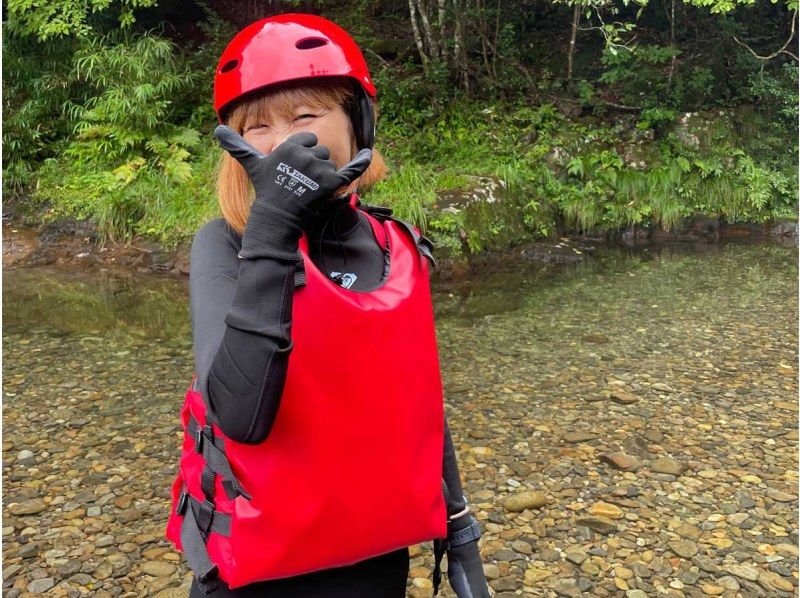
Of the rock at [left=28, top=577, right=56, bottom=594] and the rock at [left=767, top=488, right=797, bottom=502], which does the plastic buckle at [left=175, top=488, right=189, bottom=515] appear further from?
the rock at [left=767, top=488, right=797, bottom=502]

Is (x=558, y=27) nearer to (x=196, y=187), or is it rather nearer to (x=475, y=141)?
(x=475, y=141)

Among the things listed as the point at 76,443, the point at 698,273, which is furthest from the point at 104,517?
the point at 698,273

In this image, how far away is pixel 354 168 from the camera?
4.53 ft

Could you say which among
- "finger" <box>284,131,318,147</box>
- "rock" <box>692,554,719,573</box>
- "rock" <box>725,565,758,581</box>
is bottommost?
"rock" <box>725,565,758,581</box>

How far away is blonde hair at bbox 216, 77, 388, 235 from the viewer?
5.08ft

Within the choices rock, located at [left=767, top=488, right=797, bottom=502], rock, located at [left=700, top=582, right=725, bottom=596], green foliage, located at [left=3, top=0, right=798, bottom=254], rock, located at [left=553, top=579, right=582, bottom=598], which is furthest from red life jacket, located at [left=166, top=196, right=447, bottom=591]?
green foliage, located at [left=3, top=0, right=798, bottom=254]

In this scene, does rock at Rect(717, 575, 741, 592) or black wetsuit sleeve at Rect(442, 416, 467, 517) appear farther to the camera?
rock at Rect(717, 575, 741, 592)

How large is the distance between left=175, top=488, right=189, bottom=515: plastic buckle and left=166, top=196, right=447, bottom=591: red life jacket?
0.04 metres

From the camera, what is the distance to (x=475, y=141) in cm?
1055

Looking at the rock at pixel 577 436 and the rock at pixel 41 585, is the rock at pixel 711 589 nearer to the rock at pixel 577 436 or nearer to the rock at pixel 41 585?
the rock at pixel 577 436

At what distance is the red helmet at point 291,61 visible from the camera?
5.06ft

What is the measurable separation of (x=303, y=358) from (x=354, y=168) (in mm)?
390

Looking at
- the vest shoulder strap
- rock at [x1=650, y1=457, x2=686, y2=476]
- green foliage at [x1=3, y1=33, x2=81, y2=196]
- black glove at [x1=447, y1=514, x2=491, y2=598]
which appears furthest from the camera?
green foliage at [x1=3, y1=33, x2=81, y2=196]

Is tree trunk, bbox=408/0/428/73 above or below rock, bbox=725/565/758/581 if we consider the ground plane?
above
